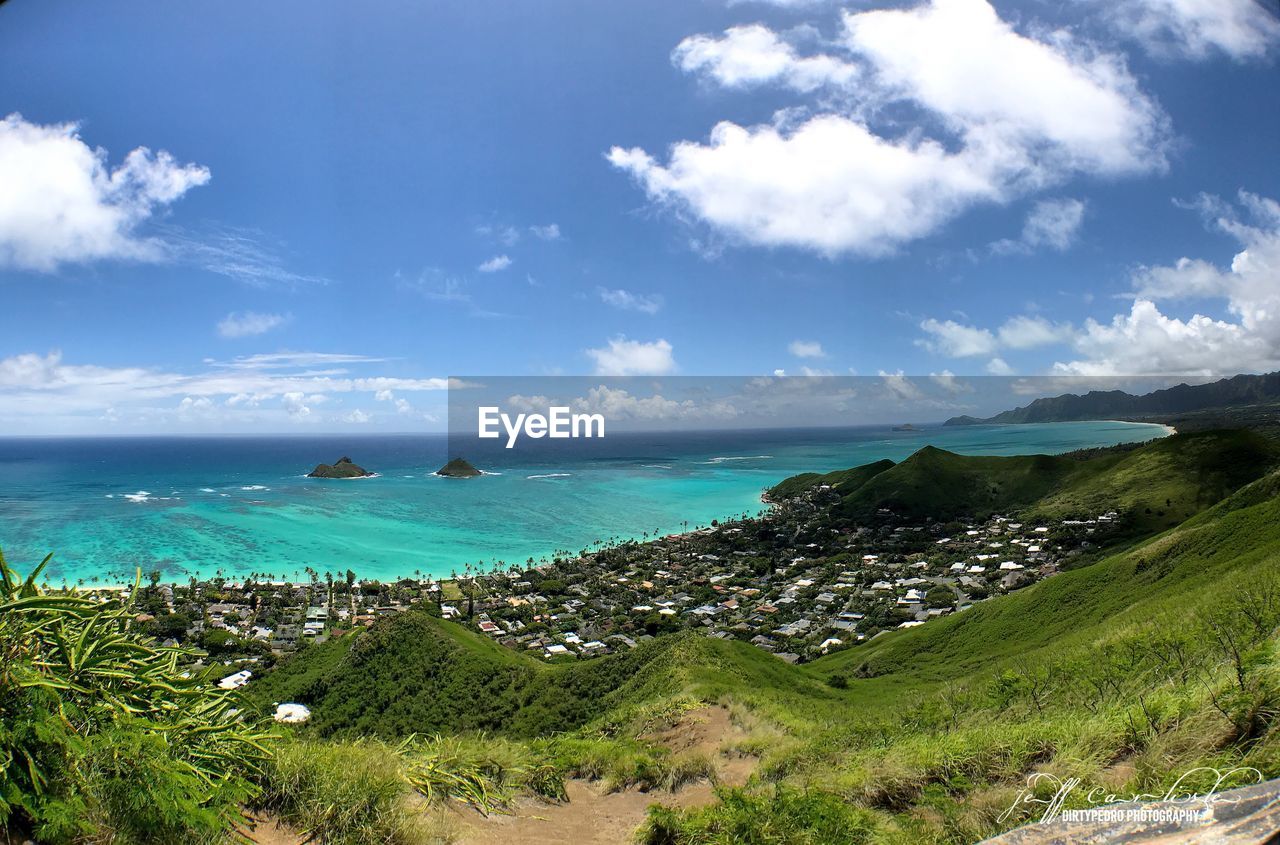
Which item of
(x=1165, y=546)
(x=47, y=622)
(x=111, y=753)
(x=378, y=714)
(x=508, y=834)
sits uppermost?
(x=47, y=622)

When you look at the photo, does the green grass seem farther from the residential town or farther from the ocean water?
the ocean water

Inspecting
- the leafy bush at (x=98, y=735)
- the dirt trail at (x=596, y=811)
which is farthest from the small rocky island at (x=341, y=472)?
the leafy bush at (x=98, y=735)

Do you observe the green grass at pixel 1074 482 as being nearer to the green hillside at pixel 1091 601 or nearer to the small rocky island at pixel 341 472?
the green hillside at pixel 1091 601

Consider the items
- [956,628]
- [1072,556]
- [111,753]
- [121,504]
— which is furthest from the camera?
[121,504]

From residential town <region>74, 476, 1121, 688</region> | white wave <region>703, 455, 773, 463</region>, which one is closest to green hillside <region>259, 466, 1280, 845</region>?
residential town <region>74, 476, 1121, 688</region>

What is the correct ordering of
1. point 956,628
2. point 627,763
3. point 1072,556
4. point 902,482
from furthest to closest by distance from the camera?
point 902,482
point 1072,556
point 956,628
point 627,763

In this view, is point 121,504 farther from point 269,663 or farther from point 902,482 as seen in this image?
point 902,482

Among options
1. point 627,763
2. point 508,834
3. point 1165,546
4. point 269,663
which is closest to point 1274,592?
point 627,763

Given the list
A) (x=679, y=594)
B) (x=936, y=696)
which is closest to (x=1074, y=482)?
(x=679, y=594)
